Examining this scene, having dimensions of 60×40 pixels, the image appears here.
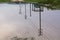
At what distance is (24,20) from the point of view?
4.04 metres

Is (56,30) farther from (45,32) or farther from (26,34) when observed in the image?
(26,34)

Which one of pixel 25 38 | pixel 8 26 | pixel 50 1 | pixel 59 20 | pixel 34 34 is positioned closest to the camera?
pixel 25 38

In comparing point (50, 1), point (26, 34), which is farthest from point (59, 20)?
point (50, 1)

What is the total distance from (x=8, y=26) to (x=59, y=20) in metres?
1.12

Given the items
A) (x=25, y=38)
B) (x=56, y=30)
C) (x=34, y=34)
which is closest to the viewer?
(x=25, y=38)

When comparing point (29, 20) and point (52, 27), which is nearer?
point (52, 27)

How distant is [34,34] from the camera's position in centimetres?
302

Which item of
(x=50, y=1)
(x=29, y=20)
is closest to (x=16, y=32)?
(x=29, y=20)

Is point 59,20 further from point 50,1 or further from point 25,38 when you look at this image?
point 50,1

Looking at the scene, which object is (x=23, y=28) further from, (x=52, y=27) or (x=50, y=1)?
(x=50, y=1)

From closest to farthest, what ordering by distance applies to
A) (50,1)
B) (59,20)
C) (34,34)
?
1. (34,34)
2. (59,20)
3. (50,1)

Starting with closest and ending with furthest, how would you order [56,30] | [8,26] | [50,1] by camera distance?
1. [56,30]
2. [8,26]
3. [50,1]

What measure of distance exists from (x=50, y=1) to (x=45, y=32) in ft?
11.5

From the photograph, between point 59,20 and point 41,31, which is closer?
point 41,31
